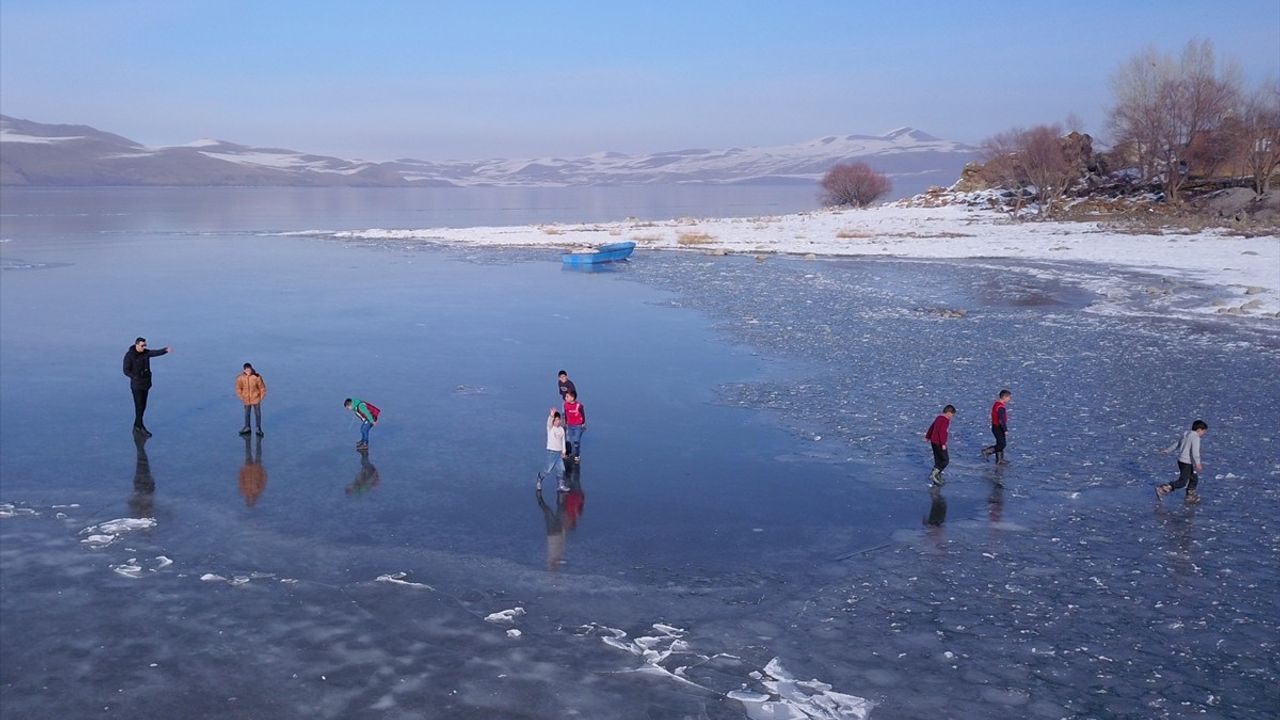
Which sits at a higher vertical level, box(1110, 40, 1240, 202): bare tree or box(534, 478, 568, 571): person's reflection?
box(1110, 40, 1240, 202): bare tree

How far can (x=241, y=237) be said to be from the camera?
2419 inches

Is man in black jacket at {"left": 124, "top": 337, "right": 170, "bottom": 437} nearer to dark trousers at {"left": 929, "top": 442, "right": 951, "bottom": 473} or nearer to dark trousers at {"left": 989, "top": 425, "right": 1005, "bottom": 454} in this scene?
dark trousers at {"left": 929, "top": 442, "right": 951, "bottom": 473}

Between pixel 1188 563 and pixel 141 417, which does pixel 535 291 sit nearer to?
pixel 141 417

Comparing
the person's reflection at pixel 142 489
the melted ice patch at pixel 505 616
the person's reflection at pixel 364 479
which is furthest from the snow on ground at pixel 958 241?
the person's reflection at pixel 142 489

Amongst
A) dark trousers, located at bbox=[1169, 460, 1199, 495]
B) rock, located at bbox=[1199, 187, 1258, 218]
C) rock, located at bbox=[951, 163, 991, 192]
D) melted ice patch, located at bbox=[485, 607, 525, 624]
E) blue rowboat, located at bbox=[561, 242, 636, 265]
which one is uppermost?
rock, located at bbox=[951, 163, 991, 192]

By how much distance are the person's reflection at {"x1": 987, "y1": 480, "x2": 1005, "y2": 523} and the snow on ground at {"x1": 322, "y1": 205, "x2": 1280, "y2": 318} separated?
17433 millimetres

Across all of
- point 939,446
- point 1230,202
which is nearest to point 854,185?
point 1230,202

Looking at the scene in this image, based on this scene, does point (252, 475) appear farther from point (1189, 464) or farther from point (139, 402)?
point (1189, 464)

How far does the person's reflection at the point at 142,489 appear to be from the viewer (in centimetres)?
1154

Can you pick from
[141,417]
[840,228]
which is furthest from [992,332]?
[840,228]

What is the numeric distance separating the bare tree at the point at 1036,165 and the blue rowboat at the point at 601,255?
99.6ft

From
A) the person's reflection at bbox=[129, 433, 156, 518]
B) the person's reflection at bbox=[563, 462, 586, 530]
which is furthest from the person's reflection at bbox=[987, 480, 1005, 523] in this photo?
the person's reflection at bbox=[129, 433, 156, 518]

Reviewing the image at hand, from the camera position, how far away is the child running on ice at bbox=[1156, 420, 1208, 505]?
38.1 feet

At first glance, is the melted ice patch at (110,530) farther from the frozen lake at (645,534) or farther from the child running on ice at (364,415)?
the child running on ice at (364,415)
